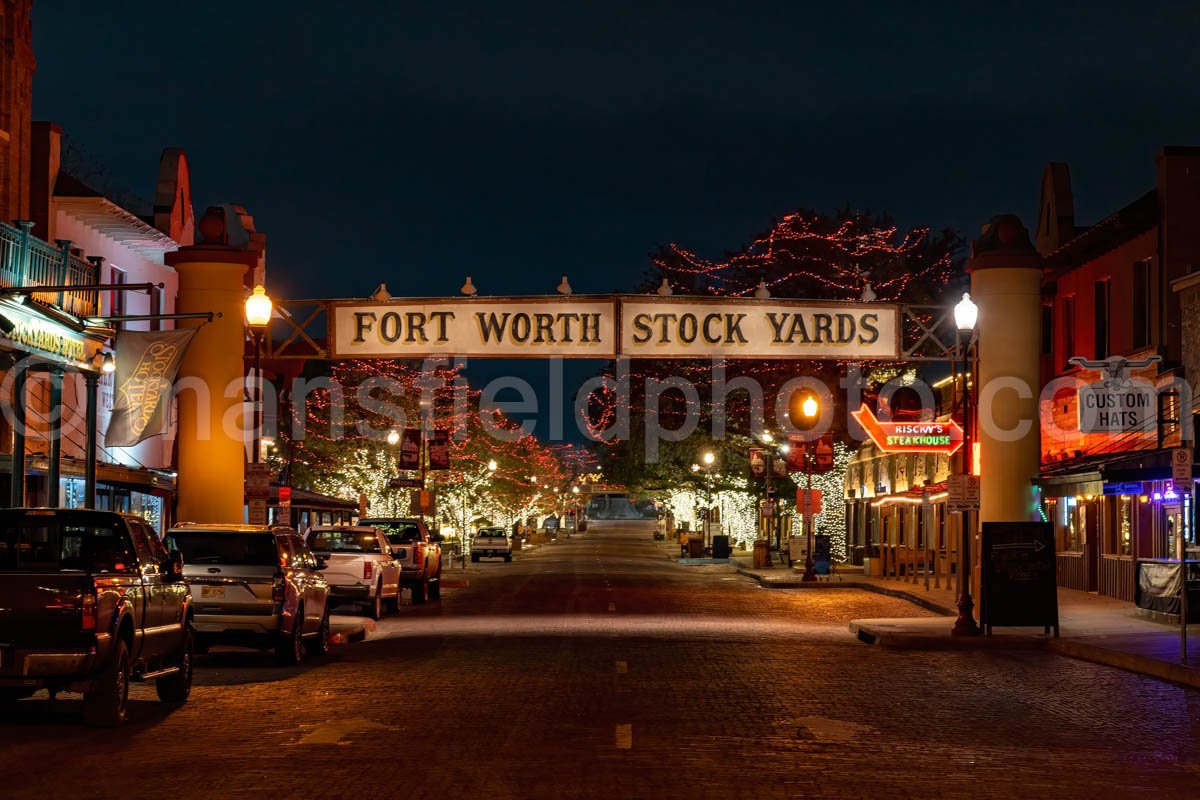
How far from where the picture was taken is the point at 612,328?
90.5 ft

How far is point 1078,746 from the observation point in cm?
1354

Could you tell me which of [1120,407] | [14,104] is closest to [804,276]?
[1120,407]

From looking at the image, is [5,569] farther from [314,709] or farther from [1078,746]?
[1078,746]

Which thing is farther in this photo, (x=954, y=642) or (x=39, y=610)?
(x=954, y=642)

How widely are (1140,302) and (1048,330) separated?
7694 mm

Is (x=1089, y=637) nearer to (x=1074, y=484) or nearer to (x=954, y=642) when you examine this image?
(x=954, y=642)

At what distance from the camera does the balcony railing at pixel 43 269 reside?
2520cm

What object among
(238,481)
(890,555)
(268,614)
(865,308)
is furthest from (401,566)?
(890,555)

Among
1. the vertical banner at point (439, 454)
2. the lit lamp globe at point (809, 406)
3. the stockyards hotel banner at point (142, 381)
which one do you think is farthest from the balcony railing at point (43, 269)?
the lit lamp globe at point (809, 406)

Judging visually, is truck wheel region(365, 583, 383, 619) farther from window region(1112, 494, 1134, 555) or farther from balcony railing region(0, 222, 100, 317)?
window region(1112, 494, 1134, 555)

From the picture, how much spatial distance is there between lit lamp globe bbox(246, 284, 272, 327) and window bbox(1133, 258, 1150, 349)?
19787mm

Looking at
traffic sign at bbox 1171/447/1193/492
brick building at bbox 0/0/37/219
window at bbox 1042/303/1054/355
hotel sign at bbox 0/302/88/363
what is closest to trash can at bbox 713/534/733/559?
window at bbox 1042/303/1054/355

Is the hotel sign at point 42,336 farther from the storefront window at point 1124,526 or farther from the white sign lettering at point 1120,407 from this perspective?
the storefront window at point 1124,526

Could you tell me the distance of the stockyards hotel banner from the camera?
2450 cm
